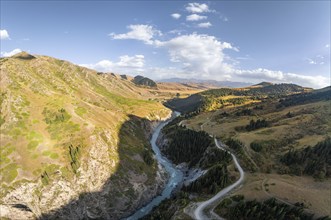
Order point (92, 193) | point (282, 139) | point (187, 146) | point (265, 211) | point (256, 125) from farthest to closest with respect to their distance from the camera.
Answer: point (256, 125)
point (187, 146)
point (282, 139)
point (92, 193)
point (265, 211)

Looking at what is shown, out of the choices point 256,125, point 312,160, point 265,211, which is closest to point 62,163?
point 265,211

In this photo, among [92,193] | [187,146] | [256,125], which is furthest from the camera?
[256,125]

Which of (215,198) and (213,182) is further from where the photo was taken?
(213,182)

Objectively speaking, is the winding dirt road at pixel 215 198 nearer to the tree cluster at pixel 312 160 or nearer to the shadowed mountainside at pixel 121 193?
the tree cluster at pixel 312 160

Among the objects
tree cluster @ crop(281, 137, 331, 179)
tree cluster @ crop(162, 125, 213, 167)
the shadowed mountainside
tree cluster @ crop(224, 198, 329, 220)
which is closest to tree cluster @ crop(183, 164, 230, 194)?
tree cluster @ crop(224, 198, 329, 220)

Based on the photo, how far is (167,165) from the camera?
144 m

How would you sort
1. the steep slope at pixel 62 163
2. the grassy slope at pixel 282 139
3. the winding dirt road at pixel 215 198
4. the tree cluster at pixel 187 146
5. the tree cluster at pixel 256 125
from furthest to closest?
the tree cluster at pixel 256 125
the tree cluster at pixel 187 146
the steep slope at pixel 62 163
the grassy slope at pixel 282 139
the winding dirt road at pixel 215 198

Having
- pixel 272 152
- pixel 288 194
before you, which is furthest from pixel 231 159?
pixel 288 194

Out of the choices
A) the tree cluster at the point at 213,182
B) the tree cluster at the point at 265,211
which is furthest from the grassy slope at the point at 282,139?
the tree cluster at the point at 213,182

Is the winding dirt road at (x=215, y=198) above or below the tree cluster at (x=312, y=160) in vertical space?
below

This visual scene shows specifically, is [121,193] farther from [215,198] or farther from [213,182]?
[215,198]

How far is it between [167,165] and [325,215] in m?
88.2

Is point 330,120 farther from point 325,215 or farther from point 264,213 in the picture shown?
point 264,213

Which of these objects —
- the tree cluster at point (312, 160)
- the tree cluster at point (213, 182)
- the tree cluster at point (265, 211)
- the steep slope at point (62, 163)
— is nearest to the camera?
the tree cluster at point (265, 211)
